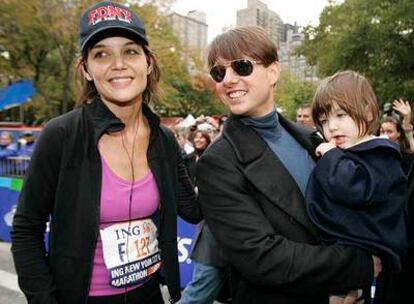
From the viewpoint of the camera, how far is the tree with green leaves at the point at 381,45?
18062 millimetres

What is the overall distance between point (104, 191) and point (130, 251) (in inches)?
11.9

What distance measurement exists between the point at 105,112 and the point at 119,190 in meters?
0.36

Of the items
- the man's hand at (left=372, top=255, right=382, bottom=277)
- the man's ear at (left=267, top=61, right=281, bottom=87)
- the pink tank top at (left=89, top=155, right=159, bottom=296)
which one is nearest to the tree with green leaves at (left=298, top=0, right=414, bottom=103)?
the man's ear at (left=267, top=61, right=281, bottom=87)

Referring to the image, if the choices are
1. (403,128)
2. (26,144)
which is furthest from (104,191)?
(26,144)

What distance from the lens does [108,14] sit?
6.38 feet

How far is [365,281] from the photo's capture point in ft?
5.35

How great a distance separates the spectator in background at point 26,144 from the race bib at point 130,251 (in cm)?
784

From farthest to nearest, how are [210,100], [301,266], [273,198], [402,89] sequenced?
[210,100]
[402,89]
[273,198]
[301,266]

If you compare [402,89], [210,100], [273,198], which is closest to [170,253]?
[273,198]

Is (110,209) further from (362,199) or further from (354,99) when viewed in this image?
(354,99)

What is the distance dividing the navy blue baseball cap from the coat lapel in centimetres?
61

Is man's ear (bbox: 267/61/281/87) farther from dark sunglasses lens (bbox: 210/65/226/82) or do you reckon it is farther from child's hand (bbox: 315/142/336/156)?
child's hand (bbox: 315/142/336/156)

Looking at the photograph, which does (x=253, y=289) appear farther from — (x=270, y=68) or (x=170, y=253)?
(x=270, y=68)

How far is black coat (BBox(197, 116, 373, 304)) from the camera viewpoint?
1.58 meters
